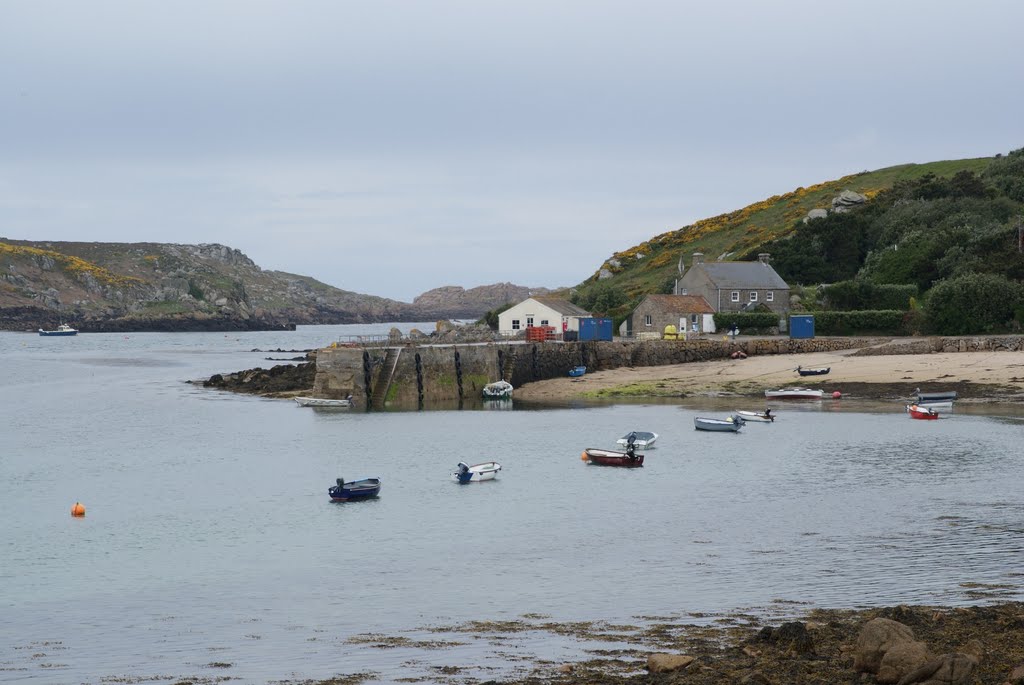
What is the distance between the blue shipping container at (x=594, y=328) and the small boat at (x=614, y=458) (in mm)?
38927

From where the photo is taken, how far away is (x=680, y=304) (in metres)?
91.1

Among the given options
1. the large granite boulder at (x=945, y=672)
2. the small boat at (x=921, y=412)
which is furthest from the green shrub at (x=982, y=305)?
the large granite boulder at (x=945, y=672)

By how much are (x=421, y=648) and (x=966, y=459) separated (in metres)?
30.1

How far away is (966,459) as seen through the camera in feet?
144

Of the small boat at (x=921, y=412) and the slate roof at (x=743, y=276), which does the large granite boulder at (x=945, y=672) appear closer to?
the small boat at (x=921, y=412)

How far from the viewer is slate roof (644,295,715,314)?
90.5 meters

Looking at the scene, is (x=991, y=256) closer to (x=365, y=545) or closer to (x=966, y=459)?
(x=966, y=459)

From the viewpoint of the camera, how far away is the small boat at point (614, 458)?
4534 cm

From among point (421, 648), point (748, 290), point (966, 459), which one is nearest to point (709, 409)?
point (966, 459)

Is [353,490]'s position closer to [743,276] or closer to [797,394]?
[797,394]

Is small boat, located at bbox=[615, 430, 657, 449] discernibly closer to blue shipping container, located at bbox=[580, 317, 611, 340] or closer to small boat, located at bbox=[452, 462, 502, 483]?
small boat, located at bbox=[452, 462, 502, 483]

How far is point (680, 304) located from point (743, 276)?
913 centimetres

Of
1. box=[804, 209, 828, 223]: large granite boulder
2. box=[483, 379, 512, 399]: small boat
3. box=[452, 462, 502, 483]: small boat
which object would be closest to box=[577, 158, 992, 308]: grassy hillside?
box=[804, 209, 828, 223]: large granite boulder

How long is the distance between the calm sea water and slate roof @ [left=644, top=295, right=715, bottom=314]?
28.5 m
